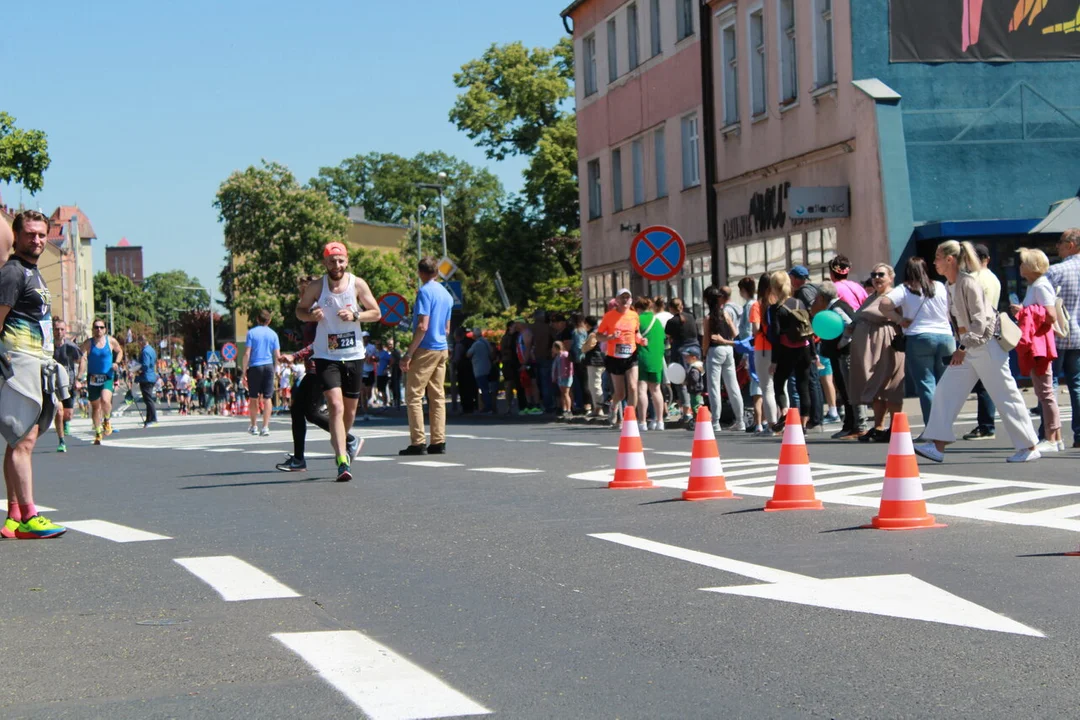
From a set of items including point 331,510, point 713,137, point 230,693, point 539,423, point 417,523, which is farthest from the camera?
point 713,137

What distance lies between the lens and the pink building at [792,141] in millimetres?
27984

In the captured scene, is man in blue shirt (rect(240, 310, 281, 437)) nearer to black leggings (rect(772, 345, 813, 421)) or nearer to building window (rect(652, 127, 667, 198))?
black leggings (rect(772, 345, 813, 421))

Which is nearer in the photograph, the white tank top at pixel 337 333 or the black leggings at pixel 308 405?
the white tank top at pixel 337 333

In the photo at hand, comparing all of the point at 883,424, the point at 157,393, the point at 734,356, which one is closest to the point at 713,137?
the point at 734,356

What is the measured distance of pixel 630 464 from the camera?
13.0m

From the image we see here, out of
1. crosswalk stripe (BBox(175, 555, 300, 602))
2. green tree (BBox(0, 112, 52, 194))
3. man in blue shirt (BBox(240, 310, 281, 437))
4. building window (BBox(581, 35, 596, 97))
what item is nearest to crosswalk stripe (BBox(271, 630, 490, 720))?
crosswalk stripe (BBox(175, 555, 300, 602))

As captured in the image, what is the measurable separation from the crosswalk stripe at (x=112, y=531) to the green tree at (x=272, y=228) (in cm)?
7963

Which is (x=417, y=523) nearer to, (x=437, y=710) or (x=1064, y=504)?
(x=1064, y=504)

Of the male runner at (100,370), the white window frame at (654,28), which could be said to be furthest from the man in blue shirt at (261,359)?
the white window frame at (654,28)

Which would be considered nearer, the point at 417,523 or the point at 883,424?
the point at 417,523

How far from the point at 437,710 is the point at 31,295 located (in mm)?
5630

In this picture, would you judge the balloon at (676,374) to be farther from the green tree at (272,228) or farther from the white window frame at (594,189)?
→ the green tree at (272,228)

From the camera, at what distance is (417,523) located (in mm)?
10656

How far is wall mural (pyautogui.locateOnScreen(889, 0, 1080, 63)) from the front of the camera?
93.8ft
